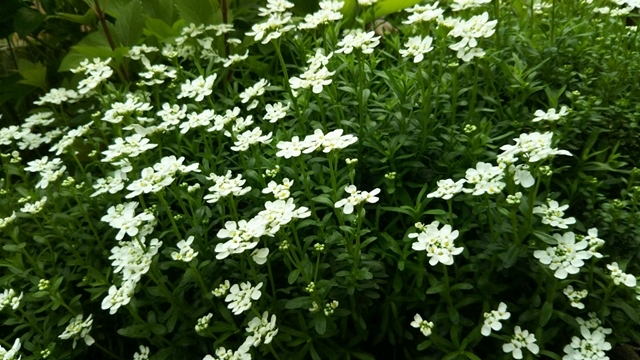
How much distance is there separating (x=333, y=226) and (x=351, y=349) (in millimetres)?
393

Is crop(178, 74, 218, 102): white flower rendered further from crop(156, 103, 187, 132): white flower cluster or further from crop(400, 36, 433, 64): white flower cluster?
crop(400, 36, 433, 64): white flower cluster

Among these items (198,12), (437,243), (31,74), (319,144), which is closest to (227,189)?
(319,144)

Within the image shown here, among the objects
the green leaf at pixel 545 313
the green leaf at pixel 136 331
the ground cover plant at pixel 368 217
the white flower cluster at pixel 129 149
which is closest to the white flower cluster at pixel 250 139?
the ground cover plant at pixel 368 217

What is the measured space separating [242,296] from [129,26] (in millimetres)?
1649

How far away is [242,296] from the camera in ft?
5.31

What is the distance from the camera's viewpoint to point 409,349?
184 cm

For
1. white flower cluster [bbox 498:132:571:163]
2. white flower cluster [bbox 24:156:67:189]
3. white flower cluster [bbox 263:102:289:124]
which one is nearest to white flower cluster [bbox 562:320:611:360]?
white flower cluster [bbox 498:132:571:163]

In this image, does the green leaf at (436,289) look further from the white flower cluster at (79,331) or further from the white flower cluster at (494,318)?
the white flower cluster at (79,331)

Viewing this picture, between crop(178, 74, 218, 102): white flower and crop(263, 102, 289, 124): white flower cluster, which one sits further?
crop(178, 74, 218, 102): white flower

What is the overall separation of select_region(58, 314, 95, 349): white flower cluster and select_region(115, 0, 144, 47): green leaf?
140 centimetres

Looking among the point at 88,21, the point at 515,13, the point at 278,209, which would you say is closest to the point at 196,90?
the point at 278,209

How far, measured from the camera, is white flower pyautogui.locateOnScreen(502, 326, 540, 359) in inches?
60.3

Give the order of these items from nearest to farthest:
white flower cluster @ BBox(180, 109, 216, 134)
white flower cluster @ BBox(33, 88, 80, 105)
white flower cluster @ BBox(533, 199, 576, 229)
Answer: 1. white flower cluster @ BBox(533, 199, 576, 229)
2. white flower cluster @ BBox(180, 109, 216, 134)
3. white flower cluster @ BBox(33, 88, 80, 105)

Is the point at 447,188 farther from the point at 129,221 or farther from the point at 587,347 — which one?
the point at 129,221
